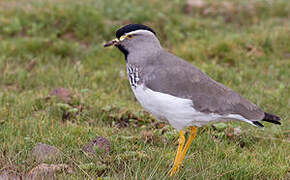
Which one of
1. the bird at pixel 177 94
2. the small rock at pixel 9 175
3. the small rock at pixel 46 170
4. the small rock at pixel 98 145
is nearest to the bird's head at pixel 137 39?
the bird at pixel 177 94

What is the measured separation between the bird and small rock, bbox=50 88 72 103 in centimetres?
181

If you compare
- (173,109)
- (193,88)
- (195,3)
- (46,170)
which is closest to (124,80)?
(193,88)

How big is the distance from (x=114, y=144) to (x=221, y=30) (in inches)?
199

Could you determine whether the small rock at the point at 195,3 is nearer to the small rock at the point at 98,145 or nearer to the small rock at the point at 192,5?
the small rock at the point at 192,5

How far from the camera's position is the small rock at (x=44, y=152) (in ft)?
14.7

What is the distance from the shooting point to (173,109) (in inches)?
165

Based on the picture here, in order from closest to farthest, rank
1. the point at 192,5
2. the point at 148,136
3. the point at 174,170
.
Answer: the point at 174,170, the point at 148,136, the point at 192,5

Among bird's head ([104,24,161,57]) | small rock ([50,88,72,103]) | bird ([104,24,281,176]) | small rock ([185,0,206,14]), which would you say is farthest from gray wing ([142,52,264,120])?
small rock ([185,0,206,14])

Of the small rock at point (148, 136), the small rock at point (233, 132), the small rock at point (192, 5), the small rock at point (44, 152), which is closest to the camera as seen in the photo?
the small rock at point (44, 152)

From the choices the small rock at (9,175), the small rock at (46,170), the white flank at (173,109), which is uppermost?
the white flank at (173,109)

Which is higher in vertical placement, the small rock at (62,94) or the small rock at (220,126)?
the small rock at (62,94)

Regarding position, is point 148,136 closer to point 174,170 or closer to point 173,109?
point 174,170

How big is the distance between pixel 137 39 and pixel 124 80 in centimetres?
252

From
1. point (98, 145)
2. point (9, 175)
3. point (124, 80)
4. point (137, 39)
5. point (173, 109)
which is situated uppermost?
point (137, 39)
